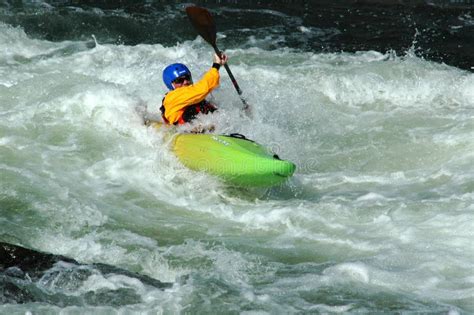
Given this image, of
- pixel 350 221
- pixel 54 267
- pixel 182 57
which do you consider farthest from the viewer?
pixel 182 57

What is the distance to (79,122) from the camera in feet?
28.5

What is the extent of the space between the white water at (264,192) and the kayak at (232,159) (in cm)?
15

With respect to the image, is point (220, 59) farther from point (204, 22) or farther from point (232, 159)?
point (232, 159)

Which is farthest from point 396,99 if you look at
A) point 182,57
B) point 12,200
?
point 12,200

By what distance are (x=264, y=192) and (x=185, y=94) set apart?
127 centimetres

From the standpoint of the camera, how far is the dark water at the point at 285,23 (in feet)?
40.6

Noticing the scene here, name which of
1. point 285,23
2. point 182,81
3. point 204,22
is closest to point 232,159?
point 182,81

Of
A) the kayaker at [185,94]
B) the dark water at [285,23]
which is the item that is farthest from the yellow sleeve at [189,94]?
the dark water at [285,23]

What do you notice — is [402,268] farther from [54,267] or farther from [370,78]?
[370,78]

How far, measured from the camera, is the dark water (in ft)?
40.6

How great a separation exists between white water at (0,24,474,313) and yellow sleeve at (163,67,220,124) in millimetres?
274

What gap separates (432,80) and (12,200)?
19.2 feet

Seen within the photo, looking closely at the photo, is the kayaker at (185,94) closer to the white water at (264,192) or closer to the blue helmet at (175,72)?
the blue helmet at (175,72)

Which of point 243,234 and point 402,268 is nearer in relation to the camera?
point 402,268
